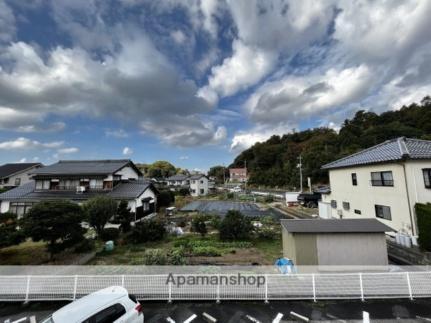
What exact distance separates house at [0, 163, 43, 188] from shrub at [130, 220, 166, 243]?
1336 inches

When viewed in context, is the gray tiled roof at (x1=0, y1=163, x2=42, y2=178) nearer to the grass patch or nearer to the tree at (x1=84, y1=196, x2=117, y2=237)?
the grass patch

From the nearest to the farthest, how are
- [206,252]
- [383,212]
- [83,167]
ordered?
[206,252], [383,212], [83,167]

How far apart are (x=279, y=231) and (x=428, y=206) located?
7.72 m

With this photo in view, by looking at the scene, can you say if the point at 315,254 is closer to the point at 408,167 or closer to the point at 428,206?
the point at 428,206

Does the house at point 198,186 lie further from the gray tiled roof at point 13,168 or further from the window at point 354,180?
the window at point 354,180

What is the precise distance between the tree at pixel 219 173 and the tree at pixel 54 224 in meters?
71.7

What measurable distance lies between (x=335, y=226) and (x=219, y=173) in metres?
80.2

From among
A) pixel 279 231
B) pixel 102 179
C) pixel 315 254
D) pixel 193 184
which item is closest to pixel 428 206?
pixel 315 254

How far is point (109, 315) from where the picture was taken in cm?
429

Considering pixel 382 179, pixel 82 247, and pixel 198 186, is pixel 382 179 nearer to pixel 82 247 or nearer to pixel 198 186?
pixel 82 247

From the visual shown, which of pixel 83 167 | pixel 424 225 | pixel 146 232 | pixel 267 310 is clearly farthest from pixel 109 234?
pixel 424 225

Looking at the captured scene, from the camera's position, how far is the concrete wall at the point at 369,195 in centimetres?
1052

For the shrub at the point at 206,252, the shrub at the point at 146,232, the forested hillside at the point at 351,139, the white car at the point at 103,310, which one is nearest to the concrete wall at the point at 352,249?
the shrub at the point at 206,252

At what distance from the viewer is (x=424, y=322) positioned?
5.03 meters
